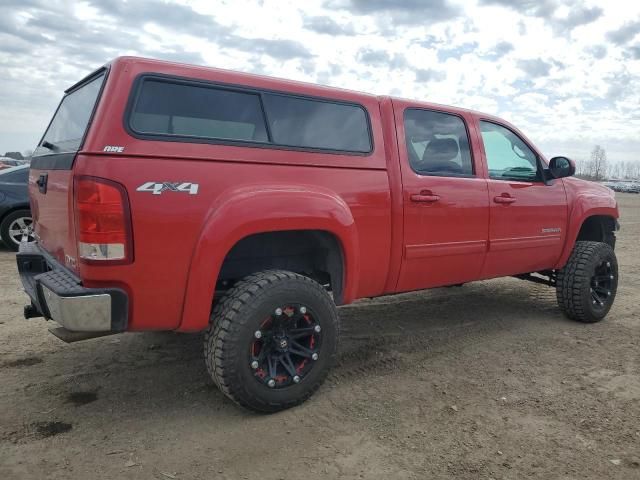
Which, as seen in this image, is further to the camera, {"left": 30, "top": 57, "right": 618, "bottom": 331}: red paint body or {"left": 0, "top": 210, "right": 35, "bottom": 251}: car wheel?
{"left": 0, "top": 210, "right": 35, "bottom": 251}: car wheel

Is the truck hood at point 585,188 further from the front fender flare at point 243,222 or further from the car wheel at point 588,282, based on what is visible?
the front fender flare at point 243,222

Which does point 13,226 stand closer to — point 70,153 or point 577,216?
point 70,153

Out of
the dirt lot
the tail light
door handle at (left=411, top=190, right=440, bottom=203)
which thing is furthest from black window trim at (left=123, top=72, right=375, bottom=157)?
the dirt lot

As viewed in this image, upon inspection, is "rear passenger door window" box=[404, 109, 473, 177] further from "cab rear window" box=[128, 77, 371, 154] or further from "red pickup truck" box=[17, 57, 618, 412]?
"cab rear window" box=[128, 77, 371, 154]

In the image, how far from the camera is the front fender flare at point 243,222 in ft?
9.16

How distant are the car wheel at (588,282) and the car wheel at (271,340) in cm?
292

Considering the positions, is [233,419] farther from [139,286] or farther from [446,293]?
[446,293]

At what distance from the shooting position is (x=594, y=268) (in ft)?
16.8

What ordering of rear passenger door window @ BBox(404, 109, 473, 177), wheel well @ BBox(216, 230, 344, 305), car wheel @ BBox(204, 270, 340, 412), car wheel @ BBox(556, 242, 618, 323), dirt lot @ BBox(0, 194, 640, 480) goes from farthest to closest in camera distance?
car wheel @ BBox(556, 242, 618, 323) → rear passenger door window @ BBox(404, 109, 473, 177) → wheel well @ BBox(216, 230, 344, 305) → car wheel @ BBox(204, 270, 340, 412) → dirt lot @ BBox(0, 194, 640, 480)

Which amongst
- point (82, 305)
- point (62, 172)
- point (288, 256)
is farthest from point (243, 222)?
point (62, 172)

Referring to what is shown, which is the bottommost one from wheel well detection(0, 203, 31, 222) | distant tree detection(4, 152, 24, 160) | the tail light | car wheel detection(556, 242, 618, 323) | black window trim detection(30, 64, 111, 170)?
car wheel detection(556, 242, 618, 323)

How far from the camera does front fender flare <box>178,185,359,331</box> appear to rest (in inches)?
110

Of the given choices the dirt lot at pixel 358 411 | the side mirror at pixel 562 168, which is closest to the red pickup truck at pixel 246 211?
the dirt lot at pixel 358 411

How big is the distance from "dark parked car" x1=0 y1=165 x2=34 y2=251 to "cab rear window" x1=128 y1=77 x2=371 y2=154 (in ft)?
20.6
